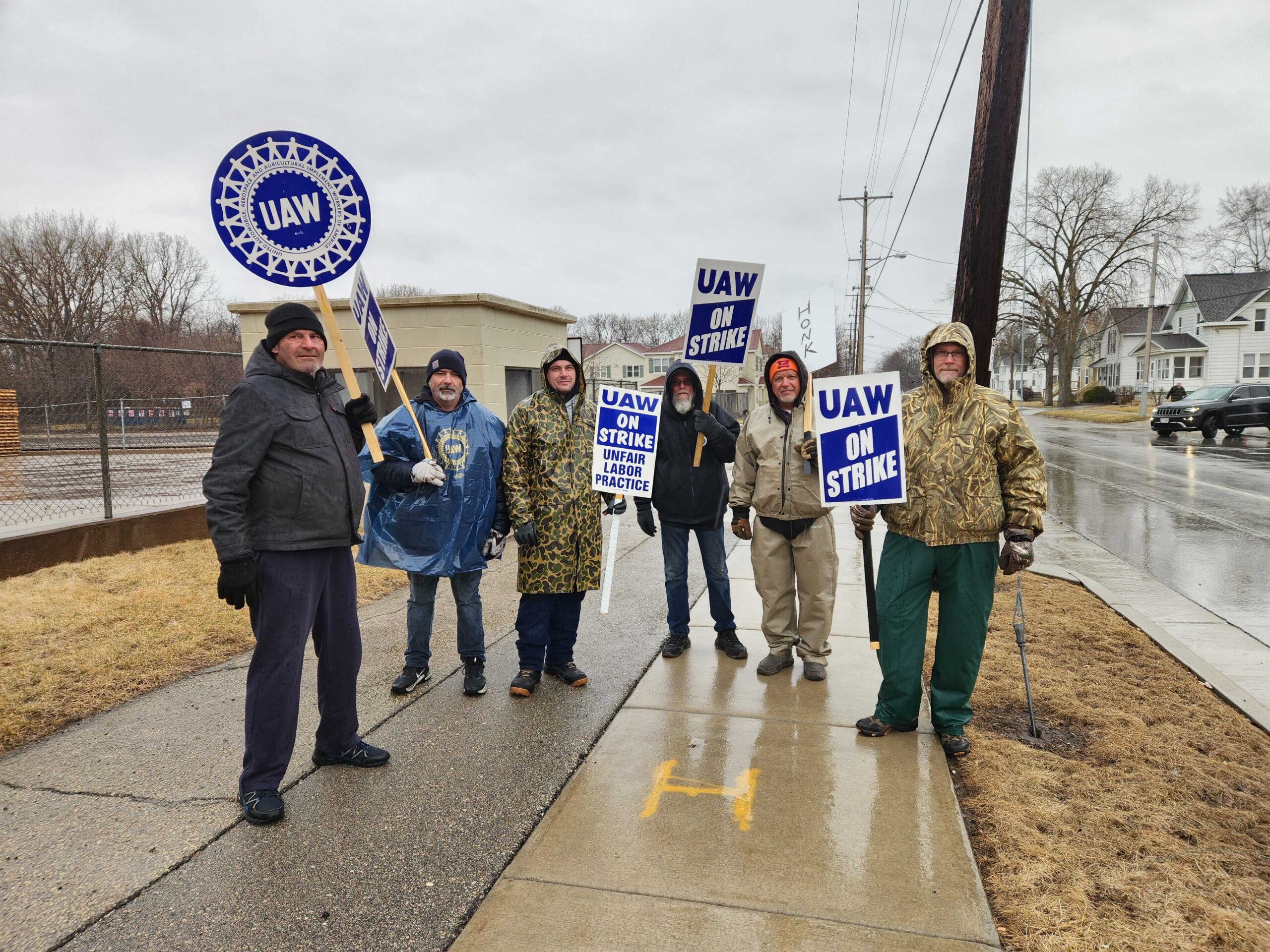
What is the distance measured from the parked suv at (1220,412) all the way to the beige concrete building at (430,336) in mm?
24648

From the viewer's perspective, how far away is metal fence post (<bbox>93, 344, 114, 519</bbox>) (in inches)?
288

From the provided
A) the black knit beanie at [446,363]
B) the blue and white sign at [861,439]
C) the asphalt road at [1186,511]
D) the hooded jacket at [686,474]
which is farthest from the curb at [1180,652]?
the black knit beanie at [446,363]

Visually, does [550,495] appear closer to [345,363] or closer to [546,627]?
[546,627]

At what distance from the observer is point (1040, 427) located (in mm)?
36281

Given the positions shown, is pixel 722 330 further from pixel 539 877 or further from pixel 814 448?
pixel 539 877

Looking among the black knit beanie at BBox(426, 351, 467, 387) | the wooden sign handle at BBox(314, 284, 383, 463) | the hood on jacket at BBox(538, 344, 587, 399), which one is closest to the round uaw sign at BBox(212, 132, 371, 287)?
the wooden sign handle at BBox(314, 284, 383, 463)

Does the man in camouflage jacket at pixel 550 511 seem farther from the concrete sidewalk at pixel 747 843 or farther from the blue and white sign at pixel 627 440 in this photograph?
the concrete sidewalk at pixel 747 843

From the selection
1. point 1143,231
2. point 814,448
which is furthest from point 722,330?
point 1143,231

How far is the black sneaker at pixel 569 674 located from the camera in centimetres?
448

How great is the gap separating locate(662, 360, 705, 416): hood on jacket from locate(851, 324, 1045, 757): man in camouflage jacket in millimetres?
1643

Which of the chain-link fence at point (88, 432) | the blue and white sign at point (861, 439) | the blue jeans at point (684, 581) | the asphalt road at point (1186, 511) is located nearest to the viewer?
the blue and white sign at point (861, 439)

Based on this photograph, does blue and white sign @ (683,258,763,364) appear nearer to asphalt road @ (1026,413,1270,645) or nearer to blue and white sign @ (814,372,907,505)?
blue and white sign @ (814,372,907,505)

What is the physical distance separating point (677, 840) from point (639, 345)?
282ft

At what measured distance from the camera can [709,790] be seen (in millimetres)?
3270
